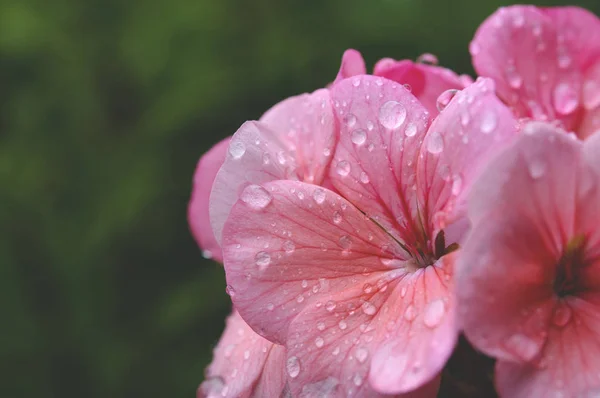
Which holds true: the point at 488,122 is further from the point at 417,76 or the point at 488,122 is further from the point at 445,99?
the point at 417,76

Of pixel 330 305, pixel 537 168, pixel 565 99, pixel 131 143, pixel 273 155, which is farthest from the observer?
pixel 131 143

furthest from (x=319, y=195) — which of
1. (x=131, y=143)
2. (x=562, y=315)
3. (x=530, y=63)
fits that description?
(x=131, y=143)

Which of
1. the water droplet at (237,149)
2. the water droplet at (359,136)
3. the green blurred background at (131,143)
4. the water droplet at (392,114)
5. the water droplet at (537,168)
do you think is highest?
the water droplet at (237,149)

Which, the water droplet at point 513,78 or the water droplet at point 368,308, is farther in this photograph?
the water droplet at point 513,78

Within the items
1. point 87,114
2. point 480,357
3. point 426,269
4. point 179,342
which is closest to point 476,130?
point 426,269

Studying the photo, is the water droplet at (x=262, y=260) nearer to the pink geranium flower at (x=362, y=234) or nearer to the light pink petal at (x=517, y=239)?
the pink geranium flower at (x=362, y=234)

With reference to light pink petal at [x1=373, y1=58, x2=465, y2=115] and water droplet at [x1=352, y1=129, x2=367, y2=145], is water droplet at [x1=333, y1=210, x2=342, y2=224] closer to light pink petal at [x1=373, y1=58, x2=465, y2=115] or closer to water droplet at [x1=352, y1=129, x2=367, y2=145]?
water droplet at [x1=352, y1=129, x2=367, y2=145]

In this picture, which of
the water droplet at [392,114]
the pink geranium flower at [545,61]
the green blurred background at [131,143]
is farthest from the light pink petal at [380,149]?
the green blurred background at [131,143]
